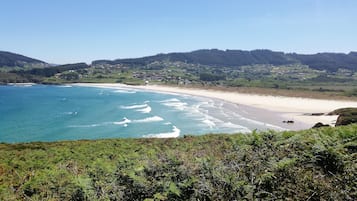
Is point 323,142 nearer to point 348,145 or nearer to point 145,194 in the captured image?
point 348,145

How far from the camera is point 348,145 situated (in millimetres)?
8938

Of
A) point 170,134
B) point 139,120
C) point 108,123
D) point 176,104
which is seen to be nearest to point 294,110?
point 176,104

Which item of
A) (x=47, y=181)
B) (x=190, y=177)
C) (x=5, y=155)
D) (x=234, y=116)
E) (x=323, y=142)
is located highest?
(x=323, y=142)

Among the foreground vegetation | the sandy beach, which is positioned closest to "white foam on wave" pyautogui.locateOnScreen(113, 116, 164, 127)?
the sandy beach

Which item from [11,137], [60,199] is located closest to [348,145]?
[60,199]

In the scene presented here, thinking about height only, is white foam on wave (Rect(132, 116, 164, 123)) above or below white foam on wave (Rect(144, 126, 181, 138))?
below

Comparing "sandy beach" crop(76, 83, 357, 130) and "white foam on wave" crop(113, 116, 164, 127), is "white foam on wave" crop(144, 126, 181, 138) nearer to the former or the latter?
"white foam on wave" crop(113, 116, 164, 127)

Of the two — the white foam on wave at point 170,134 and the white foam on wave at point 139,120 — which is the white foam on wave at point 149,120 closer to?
the white foam on wave at point 139,120

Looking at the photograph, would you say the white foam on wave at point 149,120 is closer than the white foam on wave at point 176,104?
Yes

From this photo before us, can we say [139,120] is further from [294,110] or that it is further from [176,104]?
[294,110]

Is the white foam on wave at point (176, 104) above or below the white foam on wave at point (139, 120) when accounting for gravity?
below

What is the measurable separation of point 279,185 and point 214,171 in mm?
1459

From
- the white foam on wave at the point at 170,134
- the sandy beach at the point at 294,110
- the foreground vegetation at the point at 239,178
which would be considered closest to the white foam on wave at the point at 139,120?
the white foam on wave at the point at 170,134

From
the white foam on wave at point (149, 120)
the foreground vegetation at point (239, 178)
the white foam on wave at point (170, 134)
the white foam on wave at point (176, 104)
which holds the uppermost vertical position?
the foreground vegetation at point (239, 178)
